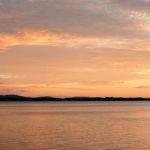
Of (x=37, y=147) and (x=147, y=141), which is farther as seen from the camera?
(x=147, y=141)

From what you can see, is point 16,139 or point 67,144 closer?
point 67,144

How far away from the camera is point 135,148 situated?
151 feet

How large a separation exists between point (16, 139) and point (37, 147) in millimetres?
8610

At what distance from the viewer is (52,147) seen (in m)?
45.7

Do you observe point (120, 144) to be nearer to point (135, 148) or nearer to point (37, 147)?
point (135, 148)

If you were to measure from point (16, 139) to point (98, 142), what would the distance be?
1162 cm

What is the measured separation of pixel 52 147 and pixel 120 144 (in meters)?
Result: 8.86

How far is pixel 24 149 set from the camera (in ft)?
145

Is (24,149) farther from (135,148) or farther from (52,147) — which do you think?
(135,148)

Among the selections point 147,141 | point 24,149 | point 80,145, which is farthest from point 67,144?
point 147,141

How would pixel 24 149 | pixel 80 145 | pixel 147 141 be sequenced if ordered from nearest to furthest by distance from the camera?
pixel 24 149 → pixel 80 145 → pixel 147 141

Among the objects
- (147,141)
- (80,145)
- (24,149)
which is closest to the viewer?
(24,149)

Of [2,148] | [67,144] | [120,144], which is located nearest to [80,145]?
[67,144]

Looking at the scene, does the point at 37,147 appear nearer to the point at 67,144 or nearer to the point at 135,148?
the point at 67,144
